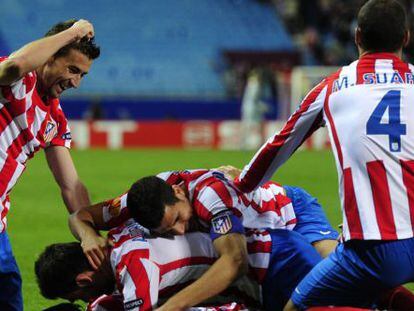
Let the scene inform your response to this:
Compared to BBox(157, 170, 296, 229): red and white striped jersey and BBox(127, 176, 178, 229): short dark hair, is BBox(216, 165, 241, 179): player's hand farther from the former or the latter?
BBox(127, 176, 178, 229): short dark hair

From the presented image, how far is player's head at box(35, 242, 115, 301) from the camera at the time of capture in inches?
198

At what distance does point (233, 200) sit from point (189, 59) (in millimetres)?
26577

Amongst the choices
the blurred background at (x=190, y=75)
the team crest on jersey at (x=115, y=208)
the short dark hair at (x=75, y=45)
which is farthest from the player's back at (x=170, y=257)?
the blurred background at (x=190, y=75)

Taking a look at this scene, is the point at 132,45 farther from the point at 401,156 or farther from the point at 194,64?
the point at 401,156

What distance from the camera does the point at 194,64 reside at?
102 ft

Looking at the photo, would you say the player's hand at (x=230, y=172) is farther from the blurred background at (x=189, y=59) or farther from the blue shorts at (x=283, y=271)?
the blurred background at (x=189, y=59)

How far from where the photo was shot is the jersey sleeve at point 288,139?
4504 millimetres

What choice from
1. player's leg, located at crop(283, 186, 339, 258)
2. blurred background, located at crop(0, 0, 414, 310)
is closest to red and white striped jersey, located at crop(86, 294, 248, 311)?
player's leg, located at crop(283, 186, 339, 258)

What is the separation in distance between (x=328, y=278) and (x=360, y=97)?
0.84 metres

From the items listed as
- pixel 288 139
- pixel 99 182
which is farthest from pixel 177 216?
pixel 99 182

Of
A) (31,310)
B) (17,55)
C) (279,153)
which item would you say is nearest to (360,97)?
(279,153)

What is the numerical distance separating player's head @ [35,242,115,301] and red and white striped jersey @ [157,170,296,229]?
0.63 metres

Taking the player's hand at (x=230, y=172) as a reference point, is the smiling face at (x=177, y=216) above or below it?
below

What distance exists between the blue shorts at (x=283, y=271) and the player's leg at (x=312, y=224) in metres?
0.49
